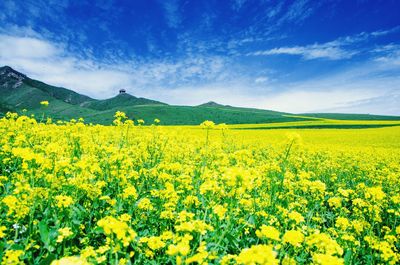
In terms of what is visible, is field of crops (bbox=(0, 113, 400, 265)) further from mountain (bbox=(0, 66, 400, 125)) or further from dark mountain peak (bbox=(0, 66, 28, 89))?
dark mountain peak (bbox=(0, 66, 28, 89))

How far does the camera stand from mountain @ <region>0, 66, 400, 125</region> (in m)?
75.9

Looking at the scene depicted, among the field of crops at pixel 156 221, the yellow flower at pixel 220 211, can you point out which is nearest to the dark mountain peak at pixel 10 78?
the field of crops at pixel 156 221

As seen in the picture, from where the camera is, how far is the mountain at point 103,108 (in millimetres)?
75875

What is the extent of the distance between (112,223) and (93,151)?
14.5 feet

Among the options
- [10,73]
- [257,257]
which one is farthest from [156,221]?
[10,73]

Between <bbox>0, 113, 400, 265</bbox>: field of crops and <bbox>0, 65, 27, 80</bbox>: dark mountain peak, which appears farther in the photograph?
<bbox>0, 65, 27, 80</bbox>: dark mountain peak

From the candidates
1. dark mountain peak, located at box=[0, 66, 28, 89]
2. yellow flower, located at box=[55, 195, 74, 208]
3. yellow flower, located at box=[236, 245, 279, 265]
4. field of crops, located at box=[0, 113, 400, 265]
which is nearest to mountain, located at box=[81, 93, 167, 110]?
dark mountain peak, located at box=[0, 66, 28, 89]

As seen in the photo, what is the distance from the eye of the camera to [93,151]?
5.85 meters

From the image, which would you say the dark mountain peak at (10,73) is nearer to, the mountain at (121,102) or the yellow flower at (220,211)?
the mountain at (121,102)

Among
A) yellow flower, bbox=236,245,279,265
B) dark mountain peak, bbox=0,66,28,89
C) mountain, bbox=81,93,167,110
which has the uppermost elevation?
dark mountain peak, bbox=0,66,28,89

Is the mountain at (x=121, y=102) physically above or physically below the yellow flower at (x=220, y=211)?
above

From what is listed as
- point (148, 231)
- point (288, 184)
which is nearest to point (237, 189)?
point (148, 231)

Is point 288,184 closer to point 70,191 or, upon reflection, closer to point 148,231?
point 148,231

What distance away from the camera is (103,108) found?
500ft
